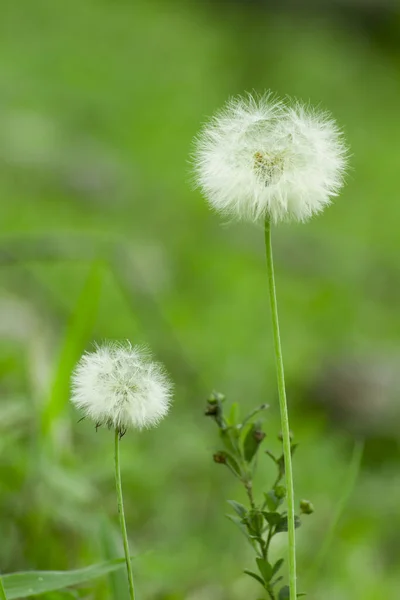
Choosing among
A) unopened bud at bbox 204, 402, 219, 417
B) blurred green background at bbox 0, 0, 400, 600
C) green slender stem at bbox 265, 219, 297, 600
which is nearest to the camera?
green slender stem at bbox 265, 219, 297, 600

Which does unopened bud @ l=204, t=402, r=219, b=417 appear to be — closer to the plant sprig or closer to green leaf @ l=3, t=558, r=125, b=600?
the plant sprig

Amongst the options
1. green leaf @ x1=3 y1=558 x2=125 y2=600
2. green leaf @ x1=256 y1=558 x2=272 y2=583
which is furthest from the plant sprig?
green leaf @ x1=3 y1=558 x2=125 y2=600

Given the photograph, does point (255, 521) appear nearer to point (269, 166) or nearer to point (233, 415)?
point (233, 415)

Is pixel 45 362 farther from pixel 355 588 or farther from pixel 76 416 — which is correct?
pixel 355 588

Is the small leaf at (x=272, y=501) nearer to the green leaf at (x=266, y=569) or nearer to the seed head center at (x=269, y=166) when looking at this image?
the green leaf at (x=266, y=569)

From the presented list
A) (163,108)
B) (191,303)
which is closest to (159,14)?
(163,108)

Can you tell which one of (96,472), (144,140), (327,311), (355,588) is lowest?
(355,588)

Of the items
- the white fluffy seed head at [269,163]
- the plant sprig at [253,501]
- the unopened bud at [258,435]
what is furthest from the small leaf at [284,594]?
the white fluffy seed head at [269,163]
